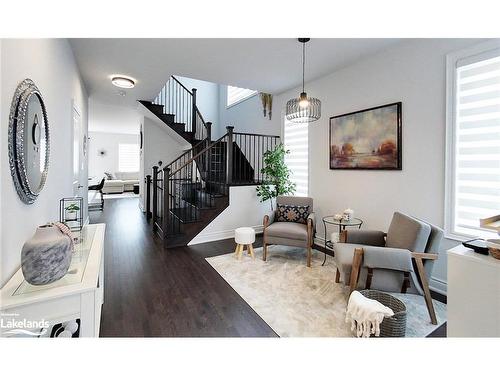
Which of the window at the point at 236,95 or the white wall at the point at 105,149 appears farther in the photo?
the white wall at the point at 105,149

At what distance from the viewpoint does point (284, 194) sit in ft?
14.1

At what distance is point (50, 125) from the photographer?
2023 mm

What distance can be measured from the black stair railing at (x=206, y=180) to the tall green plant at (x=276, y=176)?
379 mm

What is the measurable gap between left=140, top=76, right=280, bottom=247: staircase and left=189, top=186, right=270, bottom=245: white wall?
110mm

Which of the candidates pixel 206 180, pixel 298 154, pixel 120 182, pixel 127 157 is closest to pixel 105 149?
pixel 127 157

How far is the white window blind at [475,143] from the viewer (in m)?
2.15

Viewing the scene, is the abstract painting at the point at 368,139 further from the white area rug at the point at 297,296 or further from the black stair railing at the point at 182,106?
the black stair railing at the point at 182,106

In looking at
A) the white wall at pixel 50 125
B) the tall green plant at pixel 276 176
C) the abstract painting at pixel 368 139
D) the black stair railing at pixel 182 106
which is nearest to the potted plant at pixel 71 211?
the white wall at pixel 50 125

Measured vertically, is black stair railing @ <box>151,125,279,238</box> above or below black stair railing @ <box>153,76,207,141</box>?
below

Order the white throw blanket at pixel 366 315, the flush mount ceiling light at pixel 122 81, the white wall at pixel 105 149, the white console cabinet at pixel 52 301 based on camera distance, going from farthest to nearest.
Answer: the white wall at pixel 105 149
the flush mount ceiling light at pixel 122 81
the white throw blanket at pixel 366 315
the white console cabinet at pixel 52 301

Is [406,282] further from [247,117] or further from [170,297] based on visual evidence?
[247,117]

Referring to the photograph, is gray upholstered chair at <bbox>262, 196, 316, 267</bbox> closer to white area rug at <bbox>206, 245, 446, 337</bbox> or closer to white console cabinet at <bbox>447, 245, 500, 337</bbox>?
white area rug at <bbox>206, 245, 446, 337</bbox>

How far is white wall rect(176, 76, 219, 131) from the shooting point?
23.6 ft

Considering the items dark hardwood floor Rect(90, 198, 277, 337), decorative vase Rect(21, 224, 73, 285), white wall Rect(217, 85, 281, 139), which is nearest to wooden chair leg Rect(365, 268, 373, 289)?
dark hardwood floor Rect(90, 198, 277, 337)
